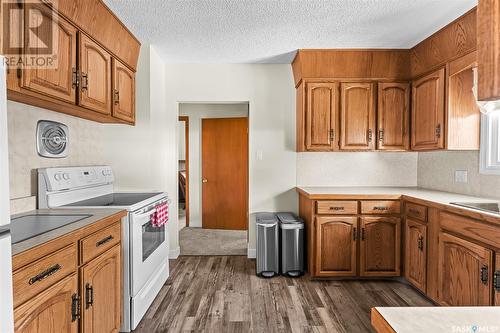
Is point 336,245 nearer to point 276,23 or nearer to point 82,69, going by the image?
point 276,23

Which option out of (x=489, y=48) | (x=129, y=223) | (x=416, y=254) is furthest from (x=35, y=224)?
(x=416, y=254)

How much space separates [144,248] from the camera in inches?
92.7

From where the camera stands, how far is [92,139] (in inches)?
111

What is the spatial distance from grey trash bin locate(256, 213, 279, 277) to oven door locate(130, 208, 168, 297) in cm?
98

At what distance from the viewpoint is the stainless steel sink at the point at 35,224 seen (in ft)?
4.44

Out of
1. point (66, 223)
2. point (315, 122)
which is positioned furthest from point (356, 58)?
point (66, 223)

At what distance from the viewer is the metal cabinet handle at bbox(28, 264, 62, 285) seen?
A: 1.17m

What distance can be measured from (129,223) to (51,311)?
83 centimetres

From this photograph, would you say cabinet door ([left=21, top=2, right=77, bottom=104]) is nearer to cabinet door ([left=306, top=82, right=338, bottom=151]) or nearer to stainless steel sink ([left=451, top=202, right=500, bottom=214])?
cabinet door ([left=306, top=82, right=338, bottom=151])

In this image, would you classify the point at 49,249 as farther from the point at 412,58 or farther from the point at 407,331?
the point at 412,58

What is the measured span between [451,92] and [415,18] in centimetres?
72

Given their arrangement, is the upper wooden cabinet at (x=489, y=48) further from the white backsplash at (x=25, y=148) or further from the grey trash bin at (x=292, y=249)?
the grey trash bin at (x=292, y=249)

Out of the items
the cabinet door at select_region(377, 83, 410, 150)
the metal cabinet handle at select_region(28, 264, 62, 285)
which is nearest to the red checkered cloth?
the metal cabinet handle at select_region(28, 264, 62, 285)
